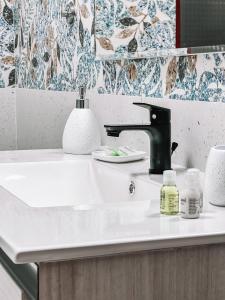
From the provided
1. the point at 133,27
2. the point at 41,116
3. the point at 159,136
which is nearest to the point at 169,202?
the point at 159,136

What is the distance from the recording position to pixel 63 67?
8.96 feet

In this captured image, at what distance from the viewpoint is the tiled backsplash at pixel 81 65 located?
175 centimetres

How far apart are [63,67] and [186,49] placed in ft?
3.48

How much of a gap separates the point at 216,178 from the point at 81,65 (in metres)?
1.29

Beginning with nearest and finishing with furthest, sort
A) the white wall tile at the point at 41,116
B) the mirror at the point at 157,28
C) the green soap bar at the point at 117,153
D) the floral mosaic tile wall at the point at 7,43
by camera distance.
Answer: the mirror at the point at 157,28 → the green soap bar at the point at 117,153 → the white wall tile at the point at 41,116 → the floral mosaic tile wall at the point at 7,43

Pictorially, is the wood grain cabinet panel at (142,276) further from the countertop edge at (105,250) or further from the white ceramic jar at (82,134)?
the white ceramic jar at (82,134)

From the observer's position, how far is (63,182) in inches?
78.2

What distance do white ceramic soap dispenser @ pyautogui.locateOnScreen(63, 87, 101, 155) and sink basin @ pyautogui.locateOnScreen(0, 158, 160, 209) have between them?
0.12 metres

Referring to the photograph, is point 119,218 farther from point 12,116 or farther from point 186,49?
point 12,116

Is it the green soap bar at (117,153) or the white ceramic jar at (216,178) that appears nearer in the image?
the white ceramic jar at (216,178)

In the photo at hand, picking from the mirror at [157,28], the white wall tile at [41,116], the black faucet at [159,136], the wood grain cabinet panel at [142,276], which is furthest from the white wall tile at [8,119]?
the wood grain cabinet panel at [142,276]

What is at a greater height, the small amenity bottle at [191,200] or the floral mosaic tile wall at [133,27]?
the floral mosaic tile wall at [133,27]

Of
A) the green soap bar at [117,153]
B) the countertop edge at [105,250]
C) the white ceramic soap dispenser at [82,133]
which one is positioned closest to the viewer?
the countertop edge at [105,250]

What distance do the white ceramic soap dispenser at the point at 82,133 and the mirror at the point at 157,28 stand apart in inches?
8.5
